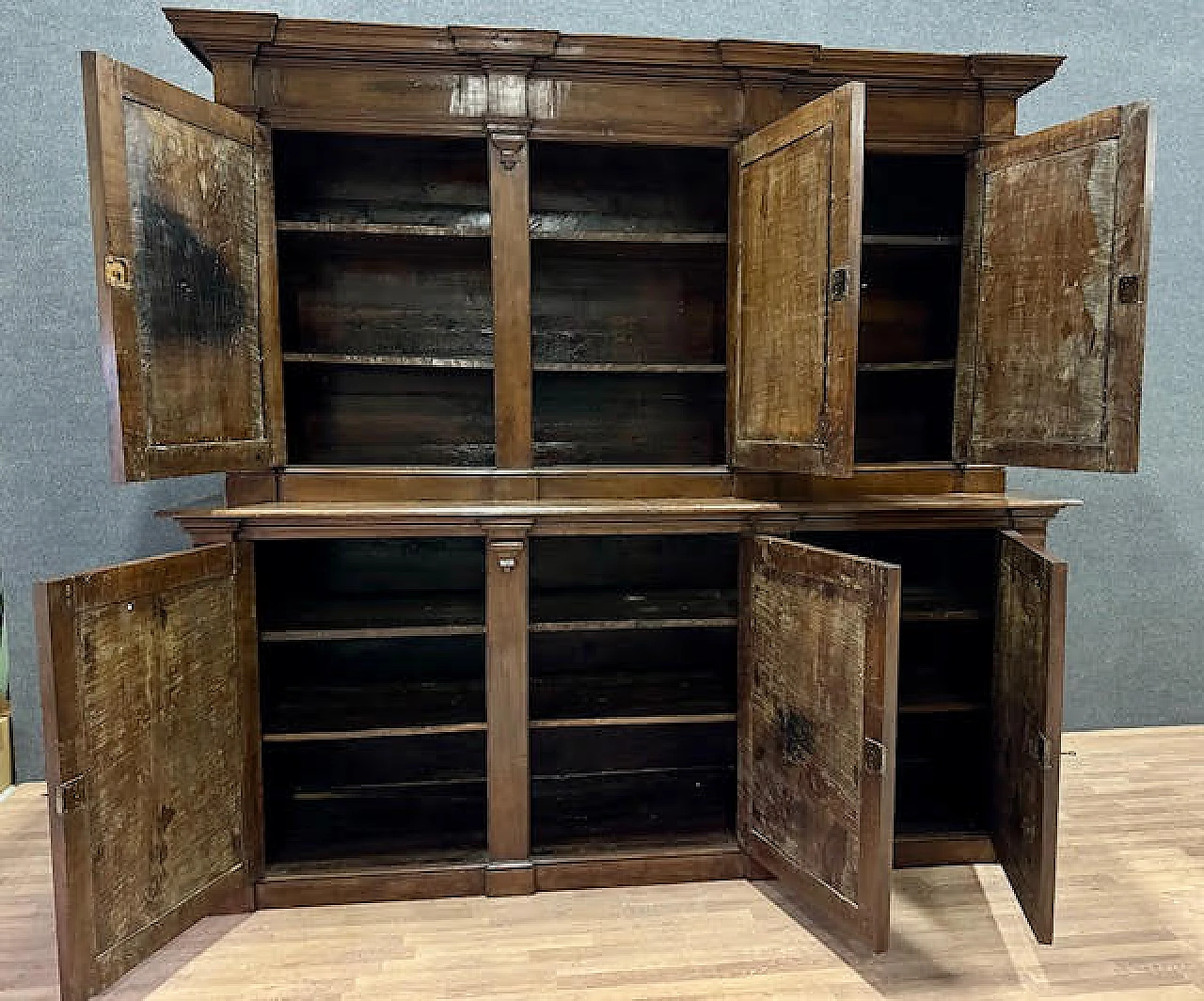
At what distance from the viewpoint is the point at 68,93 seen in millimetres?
2602

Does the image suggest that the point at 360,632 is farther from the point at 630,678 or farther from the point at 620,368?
the point at 620,368

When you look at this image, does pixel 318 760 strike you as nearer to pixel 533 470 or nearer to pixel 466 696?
pixel 466 696

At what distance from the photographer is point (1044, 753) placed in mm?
1931

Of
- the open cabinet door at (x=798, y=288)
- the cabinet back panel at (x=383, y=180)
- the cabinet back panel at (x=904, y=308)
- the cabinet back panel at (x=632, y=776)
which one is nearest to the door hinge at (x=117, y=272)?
the cabinet back panel at (x=383, y=180)

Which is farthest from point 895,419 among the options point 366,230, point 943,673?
point 366,230

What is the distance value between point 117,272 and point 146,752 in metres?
0.99

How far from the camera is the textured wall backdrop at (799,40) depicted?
8.55ft

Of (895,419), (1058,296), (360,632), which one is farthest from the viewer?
(895,419)

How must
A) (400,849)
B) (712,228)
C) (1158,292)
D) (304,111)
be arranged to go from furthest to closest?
1. (1158,292)
2. (712,228)
3. (400,849)
4. (304,111)

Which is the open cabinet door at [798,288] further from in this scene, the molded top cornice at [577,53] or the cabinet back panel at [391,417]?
the cabinet back panel at [391,417]

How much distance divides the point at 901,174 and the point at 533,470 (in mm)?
1454

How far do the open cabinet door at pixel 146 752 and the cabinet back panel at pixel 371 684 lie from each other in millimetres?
193

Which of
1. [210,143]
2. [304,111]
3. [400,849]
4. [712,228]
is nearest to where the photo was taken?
[210,143]

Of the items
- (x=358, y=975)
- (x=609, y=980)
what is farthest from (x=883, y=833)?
(x=358, y=975)
